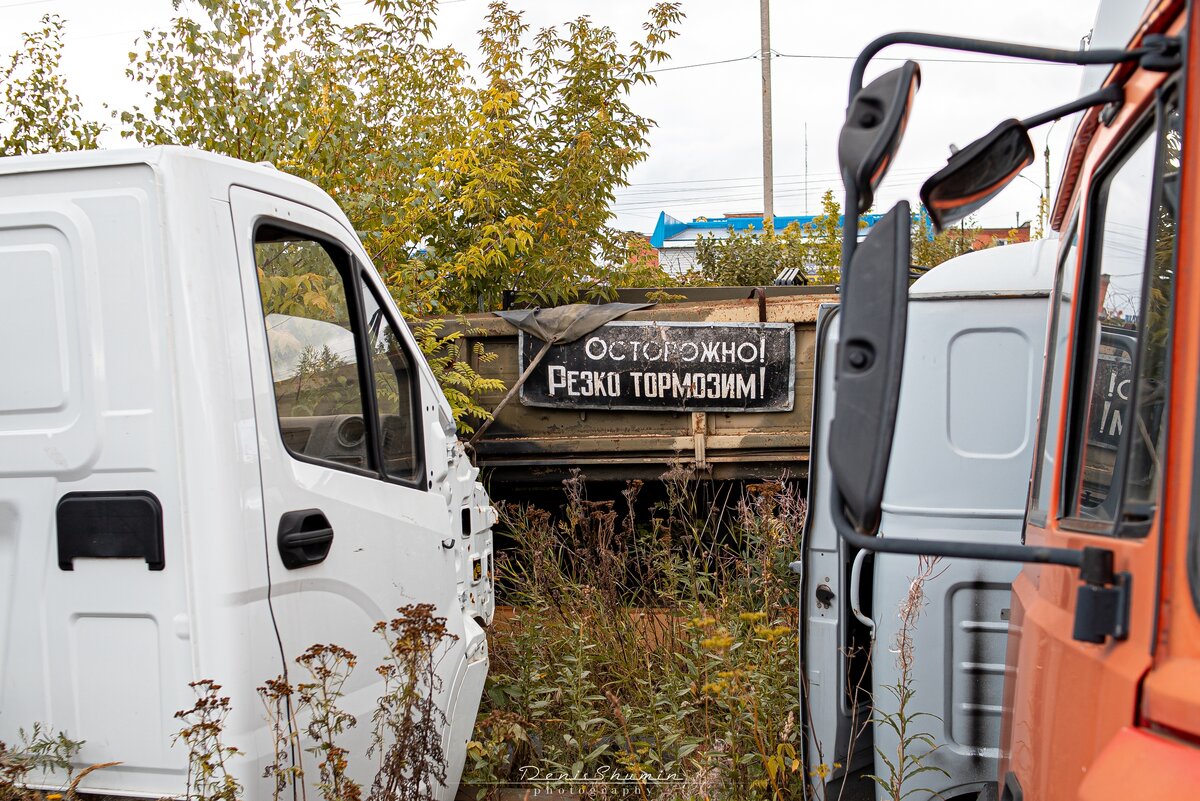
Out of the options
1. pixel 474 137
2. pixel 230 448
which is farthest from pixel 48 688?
pixel 474 137

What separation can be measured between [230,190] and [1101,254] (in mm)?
2092

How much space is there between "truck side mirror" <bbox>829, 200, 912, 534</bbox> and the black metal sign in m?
6.48

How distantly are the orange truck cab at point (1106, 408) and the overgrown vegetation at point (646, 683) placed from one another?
4.92 ft

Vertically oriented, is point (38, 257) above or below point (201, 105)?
below

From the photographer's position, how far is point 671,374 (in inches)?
311

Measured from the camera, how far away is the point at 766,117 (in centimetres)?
1708

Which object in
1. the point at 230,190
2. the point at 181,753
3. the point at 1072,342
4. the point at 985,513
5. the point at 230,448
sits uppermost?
the point at 230,190

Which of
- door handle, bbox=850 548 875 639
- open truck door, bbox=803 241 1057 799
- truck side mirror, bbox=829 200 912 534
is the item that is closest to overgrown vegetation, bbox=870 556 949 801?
open truck door, bbox=803 241 1057 799

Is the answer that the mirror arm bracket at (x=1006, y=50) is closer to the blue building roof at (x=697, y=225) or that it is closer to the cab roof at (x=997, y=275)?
the cab roof at (x=997, y=275)

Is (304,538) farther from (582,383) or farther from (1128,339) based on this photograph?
(582,383)

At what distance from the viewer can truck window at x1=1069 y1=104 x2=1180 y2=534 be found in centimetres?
145

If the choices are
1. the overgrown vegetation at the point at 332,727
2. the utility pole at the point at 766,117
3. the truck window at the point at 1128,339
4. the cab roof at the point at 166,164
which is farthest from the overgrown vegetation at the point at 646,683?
the utility pole at the point at 766,117

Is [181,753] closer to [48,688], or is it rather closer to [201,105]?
[48,688]

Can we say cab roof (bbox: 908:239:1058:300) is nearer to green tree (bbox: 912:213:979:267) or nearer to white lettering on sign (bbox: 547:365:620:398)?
white lettering on sign (bbox: 547:365:620:398)
